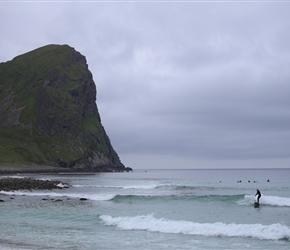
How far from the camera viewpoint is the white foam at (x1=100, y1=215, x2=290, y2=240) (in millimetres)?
24156

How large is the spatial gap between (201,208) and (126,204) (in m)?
8.81

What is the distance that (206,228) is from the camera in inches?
1031

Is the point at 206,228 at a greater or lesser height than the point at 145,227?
greater

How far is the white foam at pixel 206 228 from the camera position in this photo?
2416 centimetres

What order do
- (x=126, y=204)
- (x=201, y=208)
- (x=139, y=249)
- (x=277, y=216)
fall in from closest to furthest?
(x=139, y=249) < (x=277, y=216) < (x=201, y=208) < (x=126, y=204)

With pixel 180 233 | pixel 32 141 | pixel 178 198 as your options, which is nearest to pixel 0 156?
pixel 32 141

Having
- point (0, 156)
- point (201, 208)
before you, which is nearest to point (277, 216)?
point (201, 208)

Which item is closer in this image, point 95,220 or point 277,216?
point 95,220

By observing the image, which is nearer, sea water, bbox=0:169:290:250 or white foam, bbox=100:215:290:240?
sea water, bbox=0:169:290:250

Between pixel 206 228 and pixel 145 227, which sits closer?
pixel 206 228

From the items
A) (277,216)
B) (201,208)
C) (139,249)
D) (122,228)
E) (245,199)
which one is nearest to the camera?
(139,249)

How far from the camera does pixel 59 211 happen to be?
1453 inches

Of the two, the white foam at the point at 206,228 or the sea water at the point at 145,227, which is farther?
the white foam at the point at 206,228

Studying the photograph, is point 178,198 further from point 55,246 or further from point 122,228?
point 55,246
